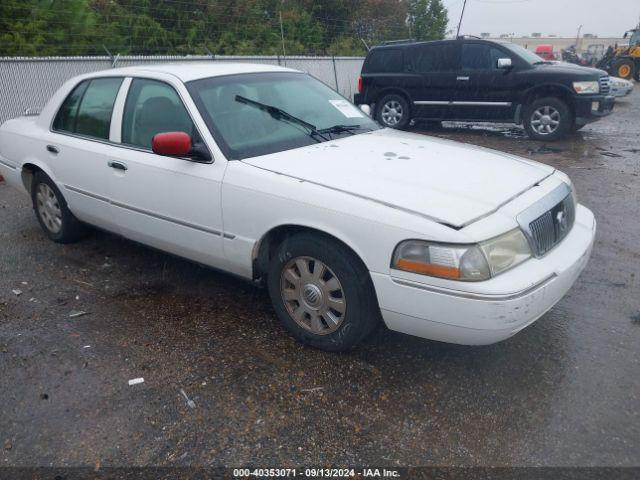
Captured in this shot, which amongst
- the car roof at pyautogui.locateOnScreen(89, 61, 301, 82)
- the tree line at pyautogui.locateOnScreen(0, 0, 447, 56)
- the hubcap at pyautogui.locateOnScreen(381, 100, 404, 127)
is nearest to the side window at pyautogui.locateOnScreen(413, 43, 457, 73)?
the hubcap at pyautogui.locateOnScreen(381, 100, 404, 127)

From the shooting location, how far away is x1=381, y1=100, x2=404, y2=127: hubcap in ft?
38.2

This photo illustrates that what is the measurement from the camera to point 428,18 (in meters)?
26.4

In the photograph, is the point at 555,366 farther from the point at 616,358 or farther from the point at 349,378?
the point at 349,378

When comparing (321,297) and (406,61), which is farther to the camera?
(406,61)

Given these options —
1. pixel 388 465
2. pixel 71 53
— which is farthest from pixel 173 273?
pixel 71 53

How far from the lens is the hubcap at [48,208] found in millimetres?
4859

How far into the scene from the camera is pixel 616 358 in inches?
124

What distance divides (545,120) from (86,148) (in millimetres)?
8520

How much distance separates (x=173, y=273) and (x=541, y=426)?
9.64 feet

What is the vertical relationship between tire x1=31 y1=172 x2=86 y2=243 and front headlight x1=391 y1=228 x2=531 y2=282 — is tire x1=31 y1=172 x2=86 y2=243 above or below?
below

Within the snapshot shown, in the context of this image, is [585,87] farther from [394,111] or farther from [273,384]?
[273,384]

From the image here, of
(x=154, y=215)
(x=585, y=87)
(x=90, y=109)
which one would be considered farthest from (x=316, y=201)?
(x=585, y=87)

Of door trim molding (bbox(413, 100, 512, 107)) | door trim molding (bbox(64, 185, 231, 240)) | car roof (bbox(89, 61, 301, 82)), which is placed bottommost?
door trim molding (bbox(413, 100, 512, 107))

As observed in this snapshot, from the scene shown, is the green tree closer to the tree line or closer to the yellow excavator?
the tree line
